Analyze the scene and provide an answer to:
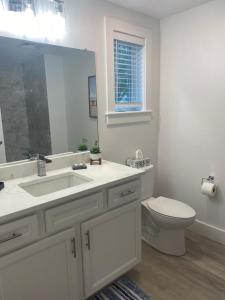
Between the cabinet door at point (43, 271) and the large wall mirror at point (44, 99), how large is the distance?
Result: 698 mm

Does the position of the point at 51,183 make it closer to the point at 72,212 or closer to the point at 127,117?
the point at 72,212

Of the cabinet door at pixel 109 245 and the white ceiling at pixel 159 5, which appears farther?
the white ceiling at pixel 159 5

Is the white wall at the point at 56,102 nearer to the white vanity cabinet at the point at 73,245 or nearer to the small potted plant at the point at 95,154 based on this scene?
the small potted plant at the point at 95,154

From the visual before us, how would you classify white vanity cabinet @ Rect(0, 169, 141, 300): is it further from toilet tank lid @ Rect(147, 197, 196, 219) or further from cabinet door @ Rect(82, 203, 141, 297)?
toilet tank lid @ Rect(147, 197, 196, 219)

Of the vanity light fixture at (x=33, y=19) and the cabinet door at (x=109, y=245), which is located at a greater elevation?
the vanity light fixture at (x=33, y=19)

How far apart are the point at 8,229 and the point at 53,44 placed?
52.0 inches

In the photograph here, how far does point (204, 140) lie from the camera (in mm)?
2252

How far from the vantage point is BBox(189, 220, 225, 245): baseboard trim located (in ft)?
7.36

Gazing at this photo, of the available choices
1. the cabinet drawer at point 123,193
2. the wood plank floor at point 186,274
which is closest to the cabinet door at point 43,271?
Answer: the cabinet drawer at point 123,193

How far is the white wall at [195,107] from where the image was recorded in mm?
2072

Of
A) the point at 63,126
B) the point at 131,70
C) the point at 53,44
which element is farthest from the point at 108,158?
the point at 53,44

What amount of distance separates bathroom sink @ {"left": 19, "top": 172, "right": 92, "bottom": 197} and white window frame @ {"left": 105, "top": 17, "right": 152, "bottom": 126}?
2.17 ft

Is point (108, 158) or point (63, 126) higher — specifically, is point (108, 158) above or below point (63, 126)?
below

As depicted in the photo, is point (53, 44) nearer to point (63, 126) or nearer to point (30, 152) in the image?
point (63, 126)
